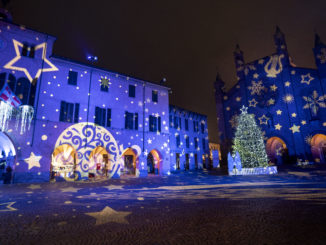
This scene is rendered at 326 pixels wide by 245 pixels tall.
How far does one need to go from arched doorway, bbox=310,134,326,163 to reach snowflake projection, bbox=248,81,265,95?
997 cm

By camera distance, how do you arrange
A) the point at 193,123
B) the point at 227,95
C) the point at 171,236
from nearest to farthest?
the point at 171,236 < the point at 193,123 < the point at 227,95

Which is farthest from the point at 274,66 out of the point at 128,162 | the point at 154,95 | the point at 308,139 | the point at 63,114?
the point at 63,114

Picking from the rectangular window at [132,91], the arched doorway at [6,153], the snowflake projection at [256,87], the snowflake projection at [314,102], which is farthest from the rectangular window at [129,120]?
the snowflake projection at [314,102]

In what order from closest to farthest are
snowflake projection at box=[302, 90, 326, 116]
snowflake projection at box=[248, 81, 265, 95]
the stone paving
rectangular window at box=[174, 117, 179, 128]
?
the stone paving, snowflake projection at box=[302, 90, 326, 116], rectangular window at box=[174, 117, 179, 128], snowflake projection at box=[248, 81, 265, 95]

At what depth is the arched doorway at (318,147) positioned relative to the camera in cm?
2403

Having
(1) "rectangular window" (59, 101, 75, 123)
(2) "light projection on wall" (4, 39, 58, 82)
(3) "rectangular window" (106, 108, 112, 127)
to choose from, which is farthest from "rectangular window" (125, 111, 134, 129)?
(2) "light projection on wall" (4, 39, 58, 82)

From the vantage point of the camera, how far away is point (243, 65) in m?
33.2

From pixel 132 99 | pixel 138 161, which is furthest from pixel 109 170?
pixel 132 99

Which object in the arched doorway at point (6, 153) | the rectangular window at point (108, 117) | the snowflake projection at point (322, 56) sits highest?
the snowflake projection at point (322, 56)

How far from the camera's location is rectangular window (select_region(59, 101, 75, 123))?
16.1 metres

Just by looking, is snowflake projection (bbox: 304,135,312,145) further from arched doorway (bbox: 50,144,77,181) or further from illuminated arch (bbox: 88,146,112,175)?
arched doorway (bbox: 50,144,77,181)

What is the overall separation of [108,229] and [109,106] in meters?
16.3

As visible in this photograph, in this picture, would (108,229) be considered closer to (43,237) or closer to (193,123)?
(43,237)

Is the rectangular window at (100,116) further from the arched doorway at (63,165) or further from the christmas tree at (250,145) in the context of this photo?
the christmas tree at (250,145)
